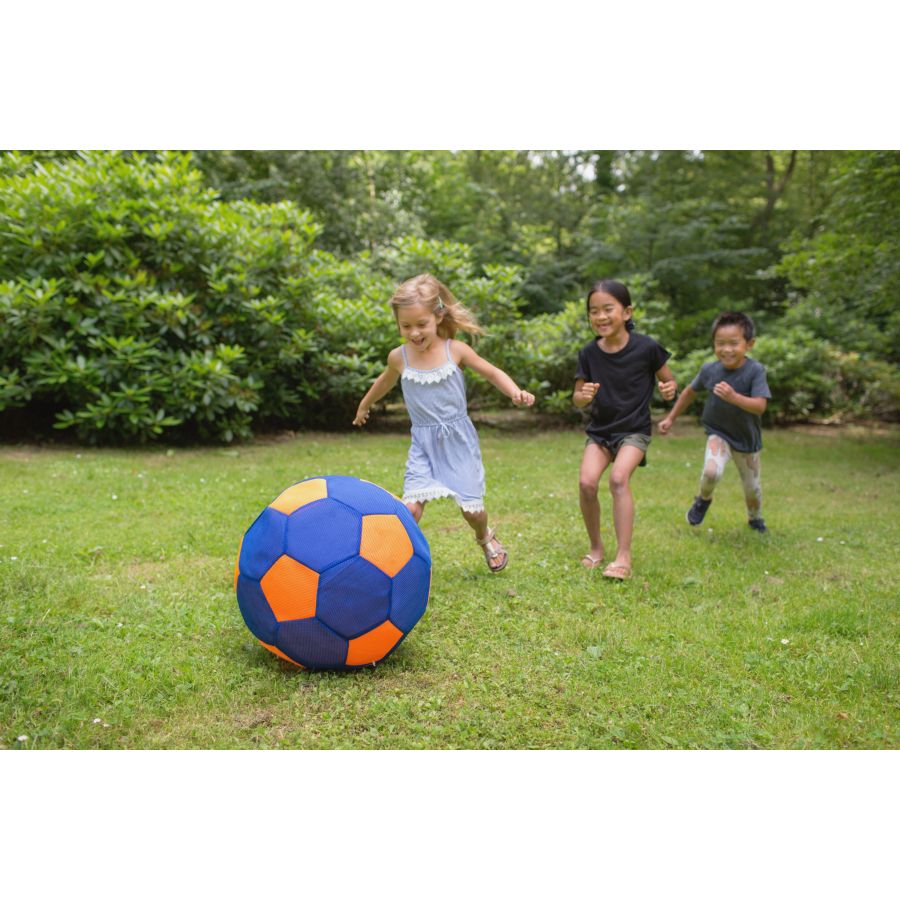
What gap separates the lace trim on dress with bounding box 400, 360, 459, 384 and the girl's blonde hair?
0.76ft

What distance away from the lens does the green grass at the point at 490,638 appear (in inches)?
124

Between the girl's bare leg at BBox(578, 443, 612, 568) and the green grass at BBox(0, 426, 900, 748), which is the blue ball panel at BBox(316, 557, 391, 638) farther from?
the girl's bare leg at BBox(578, 443, 612, 568)

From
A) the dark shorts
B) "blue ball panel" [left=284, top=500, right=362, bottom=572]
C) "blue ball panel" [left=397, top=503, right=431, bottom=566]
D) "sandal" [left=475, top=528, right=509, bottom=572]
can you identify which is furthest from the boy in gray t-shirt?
"blue ball panel" [left=284, top=500, right=362, bottom=572]

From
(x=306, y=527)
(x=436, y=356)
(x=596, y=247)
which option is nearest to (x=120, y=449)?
(x=436, y=356)

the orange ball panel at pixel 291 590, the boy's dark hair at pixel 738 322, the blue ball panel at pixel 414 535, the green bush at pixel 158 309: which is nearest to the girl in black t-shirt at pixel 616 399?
the boy's dark hair at pixel 738 322

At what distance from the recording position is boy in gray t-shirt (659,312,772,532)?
6035 millimetres

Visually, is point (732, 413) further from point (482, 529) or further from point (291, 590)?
point (291, 590)

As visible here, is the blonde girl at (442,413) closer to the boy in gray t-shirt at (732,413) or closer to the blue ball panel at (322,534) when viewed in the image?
the blue ball panel at (322,534)

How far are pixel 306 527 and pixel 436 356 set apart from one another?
5.61 ft

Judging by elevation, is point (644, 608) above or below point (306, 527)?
below

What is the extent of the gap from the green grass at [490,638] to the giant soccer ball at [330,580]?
0.18 meters

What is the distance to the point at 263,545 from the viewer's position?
3.61 metres
